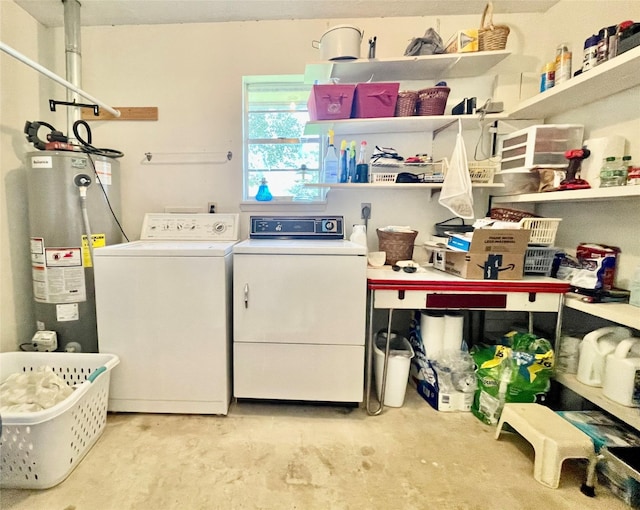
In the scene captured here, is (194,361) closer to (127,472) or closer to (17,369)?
(127,472)

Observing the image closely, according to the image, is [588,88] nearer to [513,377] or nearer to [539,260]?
[539,260]

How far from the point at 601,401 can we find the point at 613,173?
1090mm

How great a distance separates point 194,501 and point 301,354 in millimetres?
762

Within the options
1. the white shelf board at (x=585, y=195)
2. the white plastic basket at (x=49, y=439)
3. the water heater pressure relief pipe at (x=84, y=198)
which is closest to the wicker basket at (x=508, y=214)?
the white shelf board at (x=585, y=195)

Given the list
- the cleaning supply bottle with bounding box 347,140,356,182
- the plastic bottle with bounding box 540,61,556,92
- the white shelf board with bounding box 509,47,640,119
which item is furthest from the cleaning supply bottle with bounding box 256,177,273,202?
the plastic bottle with bounding box 540,61,556,92

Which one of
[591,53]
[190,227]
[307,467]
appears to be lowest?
[307,467]

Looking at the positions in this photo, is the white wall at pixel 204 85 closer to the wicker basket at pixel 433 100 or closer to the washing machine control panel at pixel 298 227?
the washing machine control panel at pixel 298 227

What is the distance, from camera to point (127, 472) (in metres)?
1.39

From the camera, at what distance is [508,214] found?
2051 millimetres

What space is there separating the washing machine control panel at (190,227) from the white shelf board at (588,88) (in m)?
2.06

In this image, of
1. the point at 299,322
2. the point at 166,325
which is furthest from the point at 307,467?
the point at 166,325

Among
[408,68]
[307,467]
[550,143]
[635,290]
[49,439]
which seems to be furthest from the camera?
[408,68]

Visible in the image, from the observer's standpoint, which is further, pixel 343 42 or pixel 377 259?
pixel 377 259

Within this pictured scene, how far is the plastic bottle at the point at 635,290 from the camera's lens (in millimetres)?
1506
